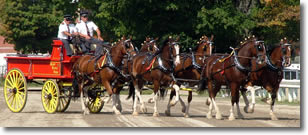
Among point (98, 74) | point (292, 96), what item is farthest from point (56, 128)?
point (292, 96)

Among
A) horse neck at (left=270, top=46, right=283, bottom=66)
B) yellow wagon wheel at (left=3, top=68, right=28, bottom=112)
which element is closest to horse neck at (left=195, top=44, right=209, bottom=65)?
horse neck at (left=270, top=46, right=283, bottom=66)

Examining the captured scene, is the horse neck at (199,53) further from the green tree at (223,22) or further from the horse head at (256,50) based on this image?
the green tree at (223,22)

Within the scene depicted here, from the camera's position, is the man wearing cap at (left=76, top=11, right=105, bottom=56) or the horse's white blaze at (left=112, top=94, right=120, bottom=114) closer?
the horse's white blaze at (left=112, top=94, right=120, bottom=114)

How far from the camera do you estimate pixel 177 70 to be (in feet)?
70.8

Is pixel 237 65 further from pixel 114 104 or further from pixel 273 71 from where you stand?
pixel 114 104

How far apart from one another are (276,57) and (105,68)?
4820 millimetres

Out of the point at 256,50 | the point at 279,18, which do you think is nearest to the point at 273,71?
the point at 256,50

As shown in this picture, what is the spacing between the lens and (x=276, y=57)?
63.6 ft

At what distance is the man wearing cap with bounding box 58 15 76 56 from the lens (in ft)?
71.1

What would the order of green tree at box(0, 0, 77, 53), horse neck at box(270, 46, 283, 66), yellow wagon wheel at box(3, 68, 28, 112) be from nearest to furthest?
horse neck at box(270, 46, 283, 66)
yellow wagon wheel at box(3, 68, 28, 112)
green tree at box(0, 0, 77, 53)

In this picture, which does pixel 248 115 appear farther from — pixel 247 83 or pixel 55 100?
pixel 55 100

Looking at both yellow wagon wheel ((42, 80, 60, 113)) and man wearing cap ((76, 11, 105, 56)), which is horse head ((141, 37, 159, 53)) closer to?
man wearing cap ((76, 11, 105, 56))

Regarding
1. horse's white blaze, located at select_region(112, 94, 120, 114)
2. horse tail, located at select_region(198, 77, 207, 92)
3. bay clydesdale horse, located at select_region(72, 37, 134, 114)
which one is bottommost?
horse's white blaze, located at select_region(112, 94, 120, 114)

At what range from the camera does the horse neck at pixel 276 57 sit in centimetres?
1930
